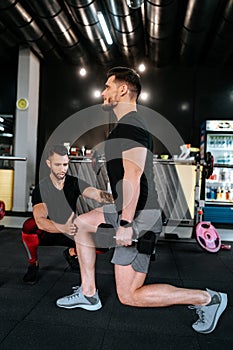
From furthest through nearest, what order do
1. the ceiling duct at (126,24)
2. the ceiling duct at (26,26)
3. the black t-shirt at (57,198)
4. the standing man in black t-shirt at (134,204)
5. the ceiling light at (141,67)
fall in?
the ceiling light at (141,67) < the ceiling duct at (26,26) < the ceiling duct at (126,24) < the black t-shirt at (57,198) < the standing man in black t-shirt at (134,204)

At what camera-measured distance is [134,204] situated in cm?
154

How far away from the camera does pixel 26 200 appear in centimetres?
609

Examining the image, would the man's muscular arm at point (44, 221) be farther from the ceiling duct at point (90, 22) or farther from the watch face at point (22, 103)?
the watch face at point (22, 103)

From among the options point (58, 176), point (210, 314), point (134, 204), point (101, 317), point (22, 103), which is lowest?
point (101, 317)

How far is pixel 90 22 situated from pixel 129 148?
374 cm

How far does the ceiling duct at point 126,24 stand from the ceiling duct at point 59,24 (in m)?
0.74

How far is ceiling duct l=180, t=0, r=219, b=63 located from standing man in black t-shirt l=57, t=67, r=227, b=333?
295cm

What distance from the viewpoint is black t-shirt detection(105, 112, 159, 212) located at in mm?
1553

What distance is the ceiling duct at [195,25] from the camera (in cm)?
390

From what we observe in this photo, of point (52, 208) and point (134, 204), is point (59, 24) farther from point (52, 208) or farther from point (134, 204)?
point (134, 204)

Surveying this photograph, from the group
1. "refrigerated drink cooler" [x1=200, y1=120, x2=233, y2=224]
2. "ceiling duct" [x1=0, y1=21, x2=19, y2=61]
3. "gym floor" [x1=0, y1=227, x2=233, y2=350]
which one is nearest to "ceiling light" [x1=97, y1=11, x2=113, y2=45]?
"ceiling duct" [x1=0, y1=21, x2=19, y2=61]

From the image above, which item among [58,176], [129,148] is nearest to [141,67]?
[58,176]

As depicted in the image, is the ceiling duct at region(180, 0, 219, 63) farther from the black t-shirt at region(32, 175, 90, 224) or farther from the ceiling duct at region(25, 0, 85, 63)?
the black t-shirt at region(32, 175, 90, 224)

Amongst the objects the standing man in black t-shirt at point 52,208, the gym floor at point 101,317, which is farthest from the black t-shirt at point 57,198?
the gym floor at point 101,317
